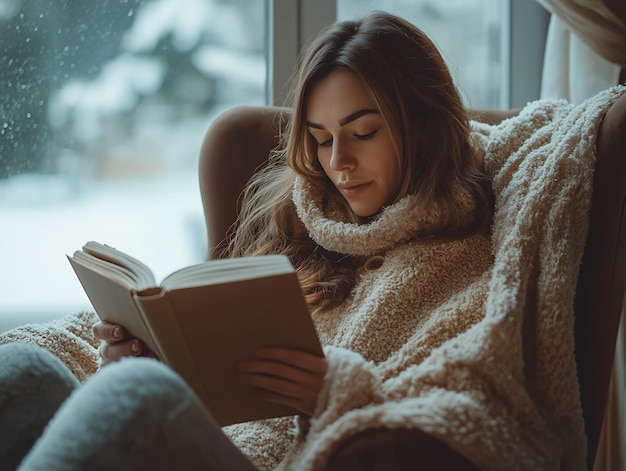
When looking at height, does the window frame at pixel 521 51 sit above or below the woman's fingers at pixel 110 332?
above

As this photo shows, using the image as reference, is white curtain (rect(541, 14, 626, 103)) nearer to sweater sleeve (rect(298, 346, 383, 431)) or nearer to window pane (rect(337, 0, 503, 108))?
window pane (rect(337, 0, 503, 108))

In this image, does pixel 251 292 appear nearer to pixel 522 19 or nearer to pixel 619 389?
pixel 619 389

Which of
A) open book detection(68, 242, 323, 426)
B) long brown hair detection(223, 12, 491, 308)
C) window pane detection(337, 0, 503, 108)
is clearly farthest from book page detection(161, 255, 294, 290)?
window pane detection(337, 0, 503, 108)

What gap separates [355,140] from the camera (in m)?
1.18

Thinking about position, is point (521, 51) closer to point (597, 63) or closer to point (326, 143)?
point (597, 63)

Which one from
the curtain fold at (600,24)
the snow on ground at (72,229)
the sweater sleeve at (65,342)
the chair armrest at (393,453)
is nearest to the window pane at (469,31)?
the curtain fold at (600,24)

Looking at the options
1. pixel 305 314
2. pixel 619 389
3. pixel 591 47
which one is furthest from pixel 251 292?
pixel 591 47

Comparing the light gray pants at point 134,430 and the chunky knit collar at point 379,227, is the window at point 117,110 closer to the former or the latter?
the chunky knit collar at point 379,227

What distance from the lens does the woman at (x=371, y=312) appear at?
0.75 m

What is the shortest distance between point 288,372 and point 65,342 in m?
0.43

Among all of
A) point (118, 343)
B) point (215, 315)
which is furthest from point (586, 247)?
point (118, 343)

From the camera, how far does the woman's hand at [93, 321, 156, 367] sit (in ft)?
3.29

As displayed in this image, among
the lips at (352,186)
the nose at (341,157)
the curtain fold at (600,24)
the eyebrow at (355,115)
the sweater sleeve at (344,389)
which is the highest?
the curtain fold at (600,24)

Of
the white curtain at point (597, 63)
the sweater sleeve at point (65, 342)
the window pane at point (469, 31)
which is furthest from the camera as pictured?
the window pane at point (469, 31)
